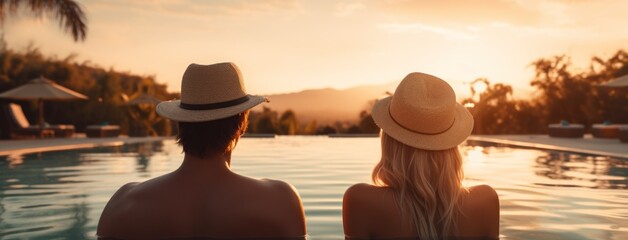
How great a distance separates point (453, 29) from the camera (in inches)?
1000

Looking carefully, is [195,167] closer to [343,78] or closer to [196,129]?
[196,129]

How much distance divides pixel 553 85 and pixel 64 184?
82.1 feet

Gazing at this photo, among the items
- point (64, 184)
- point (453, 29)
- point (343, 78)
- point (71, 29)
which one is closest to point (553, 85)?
point (453, 29)

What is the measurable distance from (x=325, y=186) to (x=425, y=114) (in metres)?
6.64

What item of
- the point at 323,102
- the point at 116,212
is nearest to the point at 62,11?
the point at 116,212


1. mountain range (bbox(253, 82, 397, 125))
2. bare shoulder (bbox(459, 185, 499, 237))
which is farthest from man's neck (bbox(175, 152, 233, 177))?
mountain range (bbox(253, 82, 397, 125))

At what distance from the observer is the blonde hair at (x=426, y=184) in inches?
112

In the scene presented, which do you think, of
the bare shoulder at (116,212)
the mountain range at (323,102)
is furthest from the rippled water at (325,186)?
the mountain range at (323,102)

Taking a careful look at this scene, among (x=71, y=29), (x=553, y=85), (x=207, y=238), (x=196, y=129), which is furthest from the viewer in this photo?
(x=553, y=85)

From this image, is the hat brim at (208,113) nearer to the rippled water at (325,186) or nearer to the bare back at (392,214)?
the bare back at (392,214)

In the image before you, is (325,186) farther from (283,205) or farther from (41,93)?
(41,93)

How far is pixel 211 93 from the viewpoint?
104 inches

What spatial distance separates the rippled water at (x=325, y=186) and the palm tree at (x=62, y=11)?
581cm

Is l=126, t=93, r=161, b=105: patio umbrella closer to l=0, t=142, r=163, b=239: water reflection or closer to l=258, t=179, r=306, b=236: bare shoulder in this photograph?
l=0, t=142, r=163, b=239: water reflection
